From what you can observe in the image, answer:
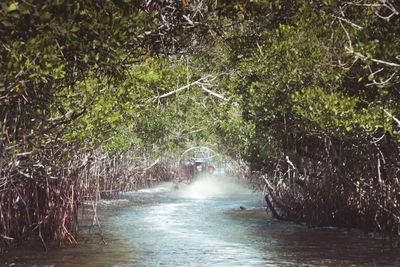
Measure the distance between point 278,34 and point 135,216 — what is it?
9.24 meters

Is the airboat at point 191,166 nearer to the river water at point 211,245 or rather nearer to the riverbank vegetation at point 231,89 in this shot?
the river water at point 211,245

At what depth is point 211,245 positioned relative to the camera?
41.4 feet

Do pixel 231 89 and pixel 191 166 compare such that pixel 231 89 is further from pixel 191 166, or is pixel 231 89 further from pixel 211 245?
pixel 191 166

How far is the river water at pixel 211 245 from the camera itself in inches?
416

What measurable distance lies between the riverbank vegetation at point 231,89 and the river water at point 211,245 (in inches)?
23.1

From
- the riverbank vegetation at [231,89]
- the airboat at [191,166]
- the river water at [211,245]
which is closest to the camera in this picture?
the riverbank vegetation at [231,89]

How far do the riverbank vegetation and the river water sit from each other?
1.92 ft

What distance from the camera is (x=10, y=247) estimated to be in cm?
1115

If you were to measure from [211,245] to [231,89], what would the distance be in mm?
5233

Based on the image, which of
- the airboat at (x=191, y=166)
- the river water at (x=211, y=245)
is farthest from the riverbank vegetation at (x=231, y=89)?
the airboat at (x=191, y=166)

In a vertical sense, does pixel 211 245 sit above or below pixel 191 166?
below

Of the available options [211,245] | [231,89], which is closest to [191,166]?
[231,89]

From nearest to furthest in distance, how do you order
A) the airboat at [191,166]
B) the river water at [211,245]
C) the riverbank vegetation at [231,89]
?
Result: the riverbank vegetation at [231,89], the river water at [211,245], the airboat at [191,166]

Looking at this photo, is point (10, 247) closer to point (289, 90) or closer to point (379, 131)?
point (289, 90)
